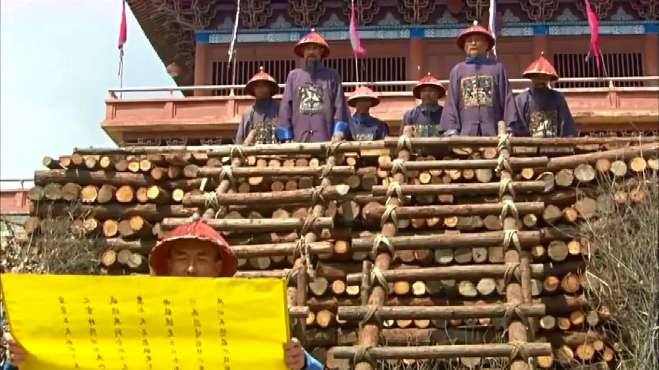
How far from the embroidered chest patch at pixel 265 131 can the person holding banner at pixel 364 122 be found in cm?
84

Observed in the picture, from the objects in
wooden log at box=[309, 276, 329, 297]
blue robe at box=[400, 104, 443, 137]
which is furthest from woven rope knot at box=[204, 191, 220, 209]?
blue robe at box=[400, 104, 443, 137]

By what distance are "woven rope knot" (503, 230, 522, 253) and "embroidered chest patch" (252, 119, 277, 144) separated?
345 centimetres

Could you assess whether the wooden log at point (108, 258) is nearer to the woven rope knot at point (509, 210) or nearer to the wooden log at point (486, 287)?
the wooden log at point (486, 287)

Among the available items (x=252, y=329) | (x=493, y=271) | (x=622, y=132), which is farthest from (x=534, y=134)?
(x=622, y=132)

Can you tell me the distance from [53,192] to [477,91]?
12.6 feet

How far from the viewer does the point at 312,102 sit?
914 centimetres

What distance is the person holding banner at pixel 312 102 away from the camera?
9.05 m

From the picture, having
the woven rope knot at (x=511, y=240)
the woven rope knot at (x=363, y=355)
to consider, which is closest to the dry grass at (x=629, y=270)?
the woven rope knot at (x=511, y=240)

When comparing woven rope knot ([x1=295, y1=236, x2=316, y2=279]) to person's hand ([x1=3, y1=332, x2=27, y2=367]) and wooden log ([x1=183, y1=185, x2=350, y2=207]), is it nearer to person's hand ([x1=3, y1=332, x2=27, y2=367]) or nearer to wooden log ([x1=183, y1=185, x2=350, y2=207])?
wooden log ([x1=183, y1=185, x2=350, y2=207])

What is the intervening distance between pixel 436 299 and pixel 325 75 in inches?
122

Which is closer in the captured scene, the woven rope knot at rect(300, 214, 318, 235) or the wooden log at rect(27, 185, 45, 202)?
the woven rope knot at rect(300, 214, 318, 235)

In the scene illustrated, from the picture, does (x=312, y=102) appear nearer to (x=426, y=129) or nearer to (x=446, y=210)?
(x=426, y=129)

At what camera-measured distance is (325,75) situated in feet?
30.3

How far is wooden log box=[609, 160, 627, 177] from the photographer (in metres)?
7.01
